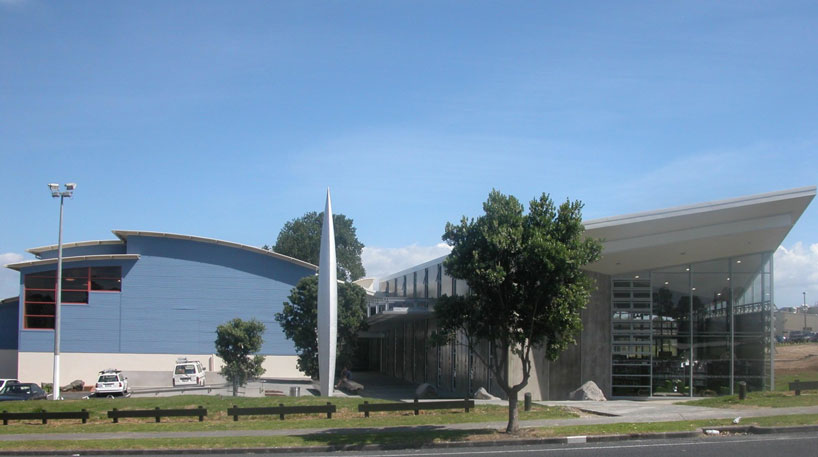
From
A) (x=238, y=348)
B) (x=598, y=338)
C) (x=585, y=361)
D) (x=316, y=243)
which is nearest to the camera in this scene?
(x=585, y=361)

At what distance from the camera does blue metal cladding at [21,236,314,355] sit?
200 feet

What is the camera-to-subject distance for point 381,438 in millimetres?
21922

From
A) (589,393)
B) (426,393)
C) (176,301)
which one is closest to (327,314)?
(426,393)

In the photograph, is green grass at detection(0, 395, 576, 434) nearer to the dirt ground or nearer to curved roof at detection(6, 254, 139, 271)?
the dirt ground

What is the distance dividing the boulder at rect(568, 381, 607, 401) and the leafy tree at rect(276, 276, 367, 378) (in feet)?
71.2

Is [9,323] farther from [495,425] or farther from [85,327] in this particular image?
[495,425]

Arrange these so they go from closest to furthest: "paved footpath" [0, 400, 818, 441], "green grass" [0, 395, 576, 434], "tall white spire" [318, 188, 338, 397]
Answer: "paved footpath" [0, 400, 818, 441]
"green grass" [0, 395, 576, 434]
"tall white spire" [318, 188, 338, 397]

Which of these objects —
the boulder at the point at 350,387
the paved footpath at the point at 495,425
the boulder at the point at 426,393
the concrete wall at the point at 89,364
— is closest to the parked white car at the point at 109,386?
the concrete wall at the point at 89,364

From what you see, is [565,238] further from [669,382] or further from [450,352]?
[450,352]

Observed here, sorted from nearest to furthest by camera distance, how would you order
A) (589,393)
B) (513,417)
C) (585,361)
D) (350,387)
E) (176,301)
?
(513,417)
(589,393)
(585,361)
(350,387)
(176,301)

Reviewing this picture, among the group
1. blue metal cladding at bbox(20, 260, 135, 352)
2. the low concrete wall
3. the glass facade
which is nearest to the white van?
blue metal cladding at bbox(20, 260, 135, 352)

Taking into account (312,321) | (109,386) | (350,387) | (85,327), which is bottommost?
(350,387)

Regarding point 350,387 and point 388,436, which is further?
point 350,387

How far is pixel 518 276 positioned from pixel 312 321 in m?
32.1
